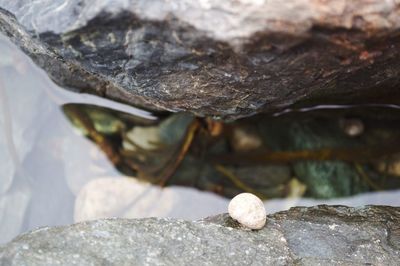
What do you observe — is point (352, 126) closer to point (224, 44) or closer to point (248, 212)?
point (248, 212)

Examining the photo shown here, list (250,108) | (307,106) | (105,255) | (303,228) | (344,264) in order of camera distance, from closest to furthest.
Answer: (105,255)
(344,264)
(303,228)
(250,108)
(307,106)

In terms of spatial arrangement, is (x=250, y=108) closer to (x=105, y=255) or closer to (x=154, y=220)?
(x=154, y=220)

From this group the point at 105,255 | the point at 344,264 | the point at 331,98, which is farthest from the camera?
the point at 331,98

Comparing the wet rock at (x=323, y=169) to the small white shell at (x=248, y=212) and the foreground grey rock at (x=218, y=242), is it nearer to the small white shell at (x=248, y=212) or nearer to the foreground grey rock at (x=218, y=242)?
the foreground grey rock at (x=218, y=242)

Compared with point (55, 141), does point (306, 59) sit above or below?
above

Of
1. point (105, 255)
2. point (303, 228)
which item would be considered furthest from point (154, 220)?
point (303, 228)

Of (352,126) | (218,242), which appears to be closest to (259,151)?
(352,126)
